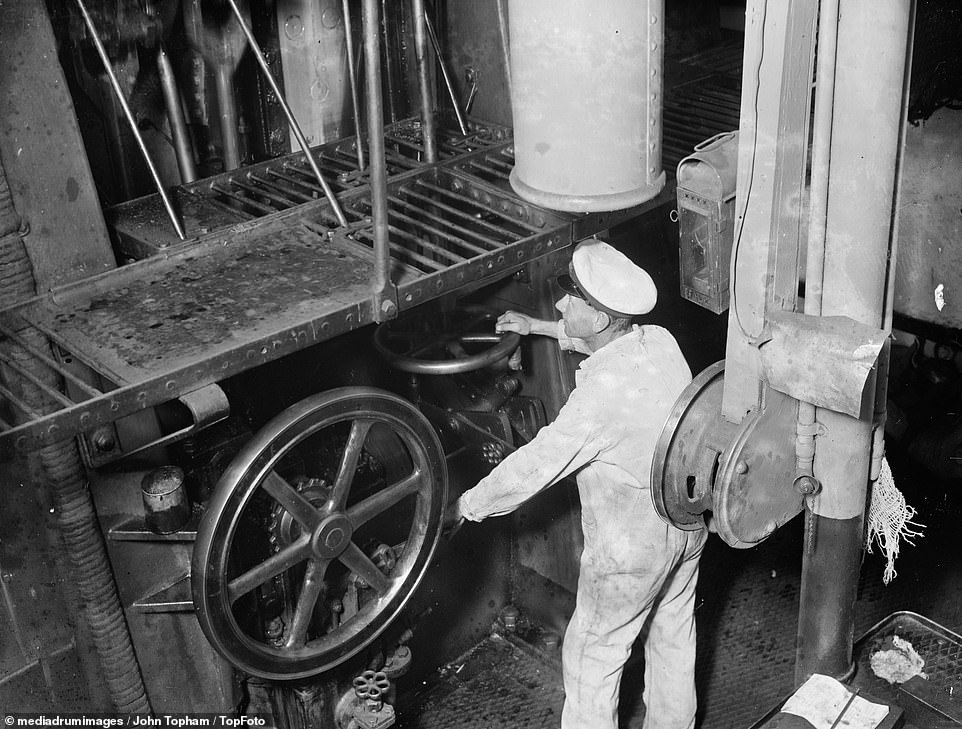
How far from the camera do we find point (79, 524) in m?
2.88

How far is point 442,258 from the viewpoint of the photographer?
328 centimetres

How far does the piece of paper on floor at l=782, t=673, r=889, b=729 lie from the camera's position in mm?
2688

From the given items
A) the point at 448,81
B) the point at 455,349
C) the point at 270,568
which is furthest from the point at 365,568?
the point at 448,81

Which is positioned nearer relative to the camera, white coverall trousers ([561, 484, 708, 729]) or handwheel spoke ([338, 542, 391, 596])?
handwheel spoke ([338, 542, 391, 596])

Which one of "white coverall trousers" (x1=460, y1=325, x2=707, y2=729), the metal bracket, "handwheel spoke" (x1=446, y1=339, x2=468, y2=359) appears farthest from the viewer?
"handwheel spoke" (x1=446, y1=339, x2=468, y2=359)

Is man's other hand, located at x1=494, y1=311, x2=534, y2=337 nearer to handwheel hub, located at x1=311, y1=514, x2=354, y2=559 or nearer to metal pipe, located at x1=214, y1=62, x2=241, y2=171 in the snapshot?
handwheel hub, located at x1=311, y1=514, x2=354, y2=559

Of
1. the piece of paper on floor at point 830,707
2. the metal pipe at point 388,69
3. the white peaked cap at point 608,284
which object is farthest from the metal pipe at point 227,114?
the piece of paper on floor at point 830,707

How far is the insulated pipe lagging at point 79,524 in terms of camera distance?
2.67 metres

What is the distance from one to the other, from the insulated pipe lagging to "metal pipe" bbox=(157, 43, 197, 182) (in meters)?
0.93

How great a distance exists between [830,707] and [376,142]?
1.73 meters

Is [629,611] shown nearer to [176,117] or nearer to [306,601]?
[306,601]

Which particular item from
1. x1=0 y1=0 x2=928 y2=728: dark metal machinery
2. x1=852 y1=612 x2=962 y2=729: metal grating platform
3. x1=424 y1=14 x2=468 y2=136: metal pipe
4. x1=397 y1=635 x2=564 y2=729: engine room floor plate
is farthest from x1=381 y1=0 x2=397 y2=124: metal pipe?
x1=852 y1=612 x2=962 y2=729: metal grating platform

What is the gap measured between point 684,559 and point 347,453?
1.18m

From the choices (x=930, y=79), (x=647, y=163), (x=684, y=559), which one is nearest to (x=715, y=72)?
(x=930, y=79)
